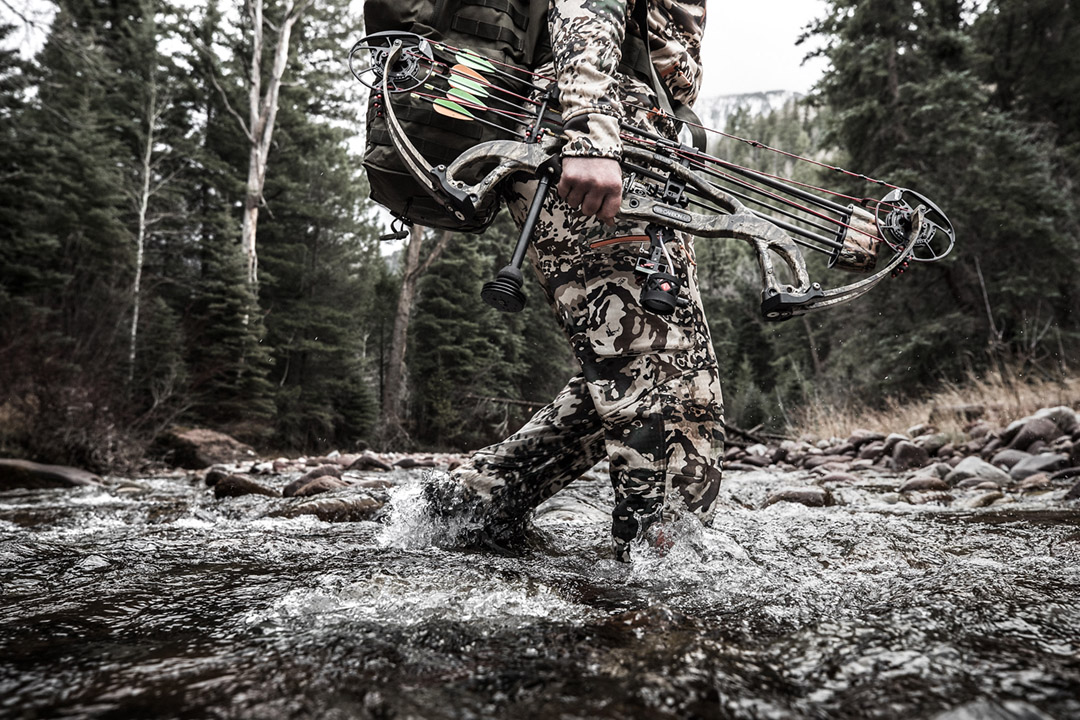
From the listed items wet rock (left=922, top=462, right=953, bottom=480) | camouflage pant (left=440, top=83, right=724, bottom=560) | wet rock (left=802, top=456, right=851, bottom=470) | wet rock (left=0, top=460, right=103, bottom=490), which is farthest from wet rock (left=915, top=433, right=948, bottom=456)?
wet rock (left=0, top=460, right=103, bottom=490)

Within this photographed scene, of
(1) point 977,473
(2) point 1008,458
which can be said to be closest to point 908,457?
(2) point 1008,458

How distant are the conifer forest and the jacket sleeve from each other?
777 cm

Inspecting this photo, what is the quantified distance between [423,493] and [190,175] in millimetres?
22863

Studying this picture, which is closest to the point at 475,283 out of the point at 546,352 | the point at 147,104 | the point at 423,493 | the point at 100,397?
the point at 546,352

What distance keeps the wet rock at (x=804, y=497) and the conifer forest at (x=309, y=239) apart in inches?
272

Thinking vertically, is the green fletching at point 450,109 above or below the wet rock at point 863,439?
above

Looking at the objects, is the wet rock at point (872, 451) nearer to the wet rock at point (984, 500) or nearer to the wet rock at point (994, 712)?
the wet rock at point (984, 500)

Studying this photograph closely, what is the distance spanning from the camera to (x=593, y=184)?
6.45 feet

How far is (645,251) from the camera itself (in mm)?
2090

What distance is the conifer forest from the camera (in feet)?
40.5

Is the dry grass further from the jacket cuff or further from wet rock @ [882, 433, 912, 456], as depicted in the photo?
the jacket cuff

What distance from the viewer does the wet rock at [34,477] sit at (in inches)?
218

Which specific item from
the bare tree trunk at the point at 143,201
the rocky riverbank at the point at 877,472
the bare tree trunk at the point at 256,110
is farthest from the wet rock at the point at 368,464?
the bare tree trunk at the point at 256,110

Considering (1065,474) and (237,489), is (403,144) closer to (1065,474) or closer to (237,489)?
(237,489)
